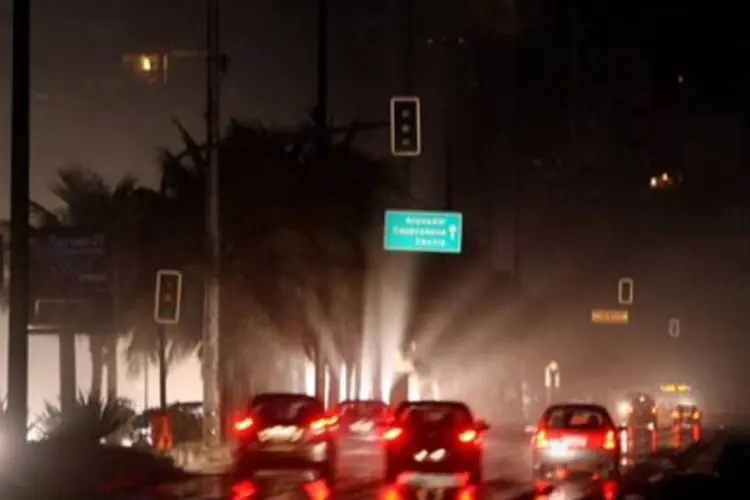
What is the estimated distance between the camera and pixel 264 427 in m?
26.0

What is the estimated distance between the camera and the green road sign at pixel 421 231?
44.5m

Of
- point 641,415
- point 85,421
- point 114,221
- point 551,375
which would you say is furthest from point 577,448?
point 551,375

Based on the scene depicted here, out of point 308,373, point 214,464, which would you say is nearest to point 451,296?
point 308,373

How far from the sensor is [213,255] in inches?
1336

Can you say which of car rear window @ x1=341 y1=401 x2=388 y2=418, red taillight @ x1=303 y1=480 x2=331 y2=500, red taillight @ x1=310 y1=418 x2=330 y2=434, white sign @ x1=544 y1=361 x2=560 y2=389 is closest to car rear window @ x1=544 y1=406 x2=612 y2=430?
red taillight @ x1=310 y1=418 x2=330 y2=434

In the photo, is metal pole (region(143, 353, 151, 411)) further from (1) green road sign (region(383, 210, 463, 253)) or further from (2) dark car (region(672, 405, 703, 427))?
(2) dark car (region(672, 405, 703, 427))

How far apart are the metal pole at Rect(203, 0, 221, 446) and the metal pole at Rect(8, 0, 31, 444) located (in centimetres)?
938

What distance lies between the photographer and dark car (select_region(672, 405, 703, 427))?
58.0 metres

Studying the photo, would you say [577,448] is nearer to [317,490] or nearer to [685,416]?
[317,490]

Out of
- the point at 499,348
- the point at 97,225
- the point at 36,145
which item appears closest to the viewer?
the point at 97,225

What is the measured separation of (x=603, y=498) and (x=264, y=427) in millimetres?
5729

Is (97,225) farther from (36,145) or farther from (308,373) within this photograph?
(308,373)

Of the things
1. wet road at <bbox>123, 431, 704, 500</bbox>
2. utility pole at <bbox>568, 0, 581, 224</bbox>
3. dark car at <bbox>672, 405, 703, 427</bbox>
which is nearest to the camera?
wet road at <bbox>123, 431, 704, 500</bbox>

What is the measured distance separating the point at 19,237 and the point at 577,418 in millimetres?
10794
